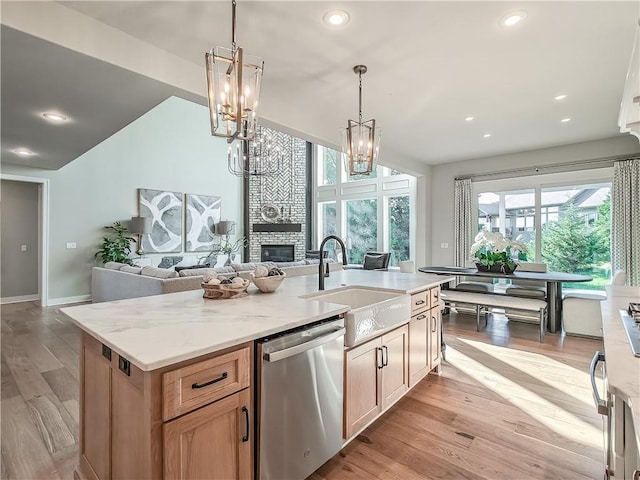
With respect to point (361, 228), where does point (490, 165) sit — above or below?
above

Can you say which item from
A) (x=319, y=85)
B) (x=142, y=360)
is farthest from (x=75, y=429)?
(x=319, y=85)

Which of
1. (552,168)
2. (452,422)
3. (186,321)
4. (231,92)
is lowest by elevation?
(452,422)

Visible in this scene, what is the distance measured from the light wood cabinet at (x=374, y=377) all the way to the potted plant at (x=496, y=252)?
288 cm

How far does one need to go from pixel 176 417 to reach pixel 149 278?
3173 millimetres

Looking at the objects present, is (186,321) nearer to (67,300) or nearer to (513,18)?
(513,18)

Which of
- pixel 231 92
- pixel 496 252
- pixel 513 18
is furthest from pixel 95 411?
pixel 496 252

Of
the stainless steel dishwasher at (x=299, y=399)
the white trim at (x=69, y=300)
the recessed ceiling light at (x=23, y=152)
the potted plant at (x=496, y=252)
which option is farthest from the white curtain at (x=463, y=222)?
the white trim at (x=69, y=300)

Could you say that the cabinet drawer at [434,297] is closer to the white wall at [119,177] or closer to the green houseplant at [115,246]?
the green houseplant at [115,246]

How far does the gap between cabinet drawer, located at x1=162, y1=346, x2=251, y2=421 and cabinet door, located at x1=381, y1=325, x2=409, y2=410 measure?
113 cm

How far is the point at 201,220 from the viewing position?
8156 mm

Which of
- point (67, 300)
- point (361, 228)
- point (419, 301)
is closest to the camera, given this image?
point (419, 301)

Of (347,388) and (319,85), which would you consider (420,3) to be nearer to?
(319,85)

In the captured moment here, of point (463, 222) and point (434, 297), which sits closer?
point (434, 297)

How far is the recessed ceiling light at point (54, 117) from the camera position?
325 cm
